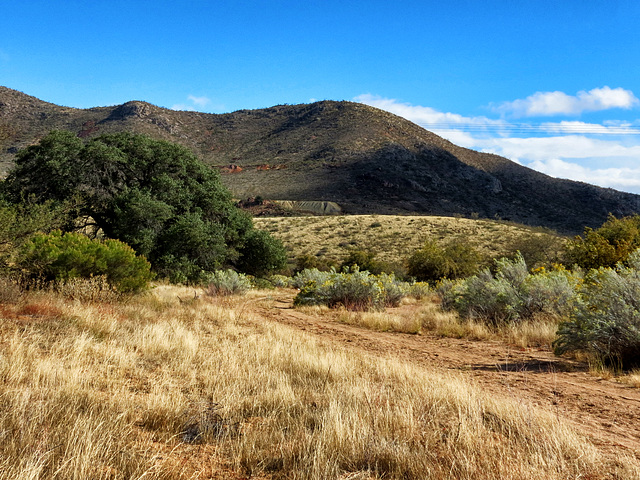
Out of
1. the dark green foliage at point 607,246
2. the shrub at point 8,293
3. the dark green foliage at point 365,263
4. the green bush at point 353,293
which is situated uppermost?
the dark green foliage at point 607,246

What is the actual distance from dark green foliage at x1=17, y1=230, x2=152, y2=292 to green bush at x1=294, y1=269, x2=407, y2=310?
6.05 meters

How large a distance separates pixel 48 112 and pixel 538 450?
4672 inches

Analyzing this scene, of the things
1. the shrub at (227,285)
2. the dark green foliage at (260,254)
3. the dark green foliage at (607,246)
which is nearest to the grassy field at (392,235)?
the dark green foliage at (607,246)

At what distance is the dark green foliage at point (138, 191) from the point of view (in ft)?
62.1

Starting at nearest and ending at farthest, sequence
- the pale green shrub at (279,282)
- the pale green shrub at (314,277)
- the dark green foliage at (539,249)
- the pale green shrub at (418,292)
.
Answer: the pale green shrub at (314,277), the pale green shrub at (418,292), the pale green shrub at (279,282), the dark green foliage at (539,249)

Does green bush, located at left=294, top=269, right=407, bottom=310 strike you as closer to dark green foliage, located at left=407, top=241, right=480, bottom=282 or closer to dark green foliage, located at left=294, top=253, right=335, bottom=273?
dark green foliage, located at left=407, top=241, right=480, bottom=282

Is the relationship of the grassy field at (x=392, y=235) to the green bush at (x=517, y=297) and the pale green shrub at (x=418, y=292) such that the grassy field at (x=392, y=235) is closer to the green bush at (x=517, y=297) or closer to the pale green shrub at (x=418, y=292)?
the pale green shrub at (x=418, y=292)

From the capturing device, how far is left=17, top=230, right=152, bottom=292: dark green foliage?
34.0 ft

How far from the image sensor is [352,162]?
86438 mm

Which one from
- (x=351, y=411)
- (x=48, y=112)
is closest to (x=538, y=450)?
(x=351, y=411)

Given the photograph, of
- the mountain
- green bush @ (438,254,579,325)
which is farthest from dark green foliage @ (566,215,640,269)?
the mountain

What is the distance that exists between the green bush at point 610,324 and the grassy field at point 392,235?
29963 millimetres

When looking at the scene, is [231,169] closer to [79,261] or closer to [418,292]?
[418,292]

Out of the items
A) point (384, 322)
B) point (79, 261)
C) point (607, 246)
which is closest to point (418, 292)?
point (607, 246)
